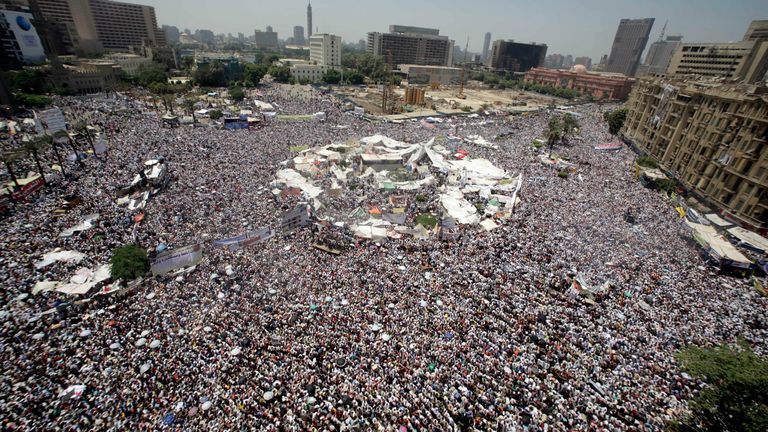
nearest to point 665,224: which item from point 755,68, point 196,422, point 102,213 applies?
point 196,422

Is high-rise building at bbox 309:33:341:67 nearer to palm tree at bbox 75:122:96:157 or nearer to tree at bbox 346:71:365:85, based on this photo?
tree at bbox 346:71:365:85

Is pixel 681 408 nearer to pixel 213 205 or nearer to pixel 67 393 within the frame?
→ pixel 67 393

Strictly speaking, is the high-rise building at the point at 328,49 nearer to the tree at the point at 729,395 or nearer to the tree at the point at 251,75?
the tree at the point at 251,75

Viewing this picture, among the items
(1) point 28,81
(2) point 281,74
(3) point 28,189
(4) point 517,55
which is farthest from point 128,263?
(4) point 517,55

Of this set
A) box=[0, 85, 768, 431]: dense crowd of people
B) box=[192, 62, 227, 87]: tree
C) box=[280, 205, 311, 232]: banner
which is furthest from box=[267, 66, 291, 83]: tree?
box=[280, 205, 311, 232]: banner

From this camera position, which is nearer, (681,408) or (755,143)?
(681,408)
